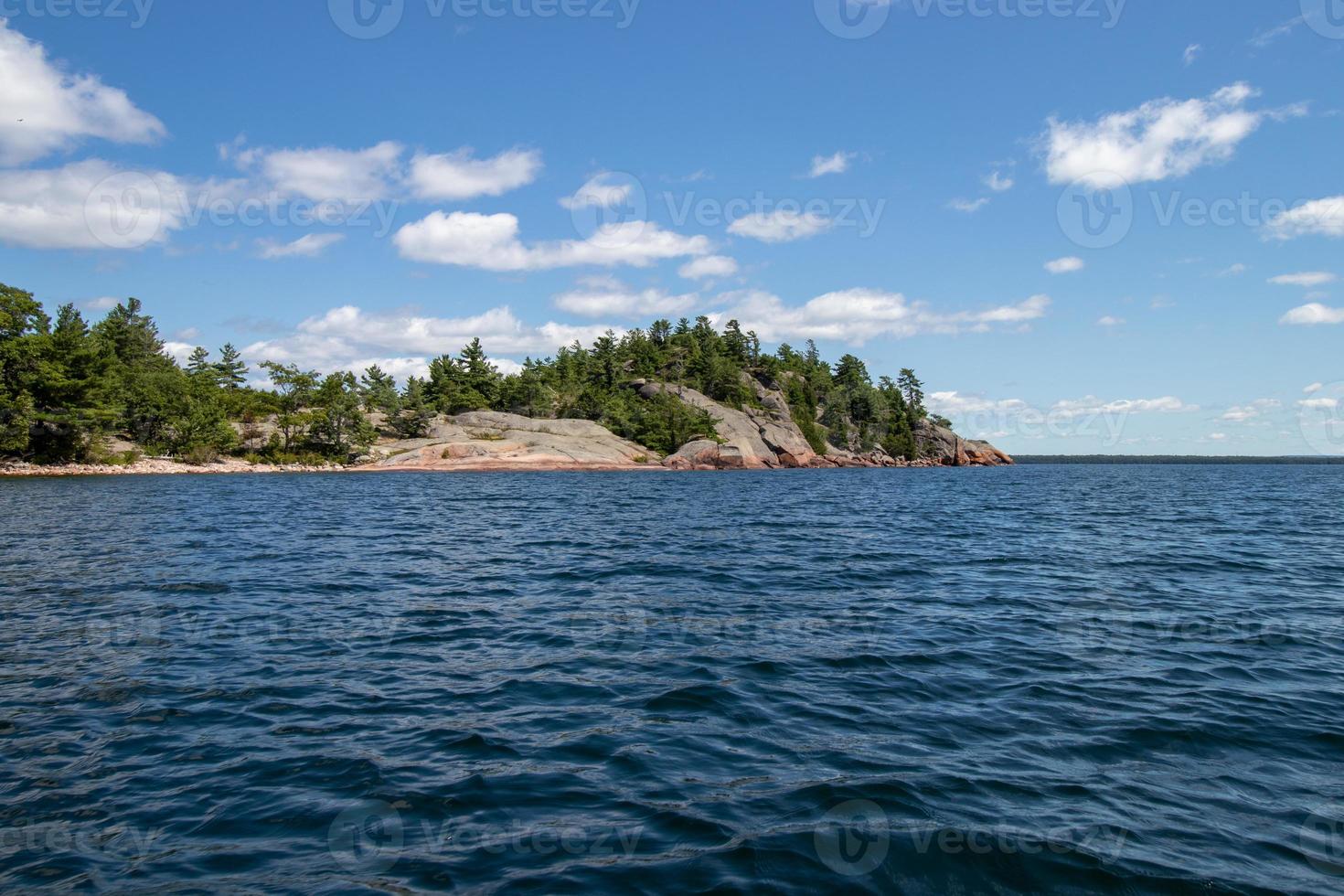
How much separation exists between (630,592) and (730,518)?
2024 cm

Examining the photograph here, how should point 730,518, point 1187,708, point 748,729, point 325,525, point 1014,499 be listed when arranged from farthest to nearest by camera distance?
point 1014,499, point 730,518, point 325,525, point 1187,708, point 748,729

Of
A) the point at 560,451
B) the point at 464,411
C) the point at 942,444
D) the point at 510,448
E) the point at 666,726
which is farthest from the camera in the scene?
the point at 942,444

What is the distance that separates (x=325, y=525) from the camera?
1281 inches

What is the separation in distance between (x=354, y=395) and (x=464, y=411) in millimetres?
25772

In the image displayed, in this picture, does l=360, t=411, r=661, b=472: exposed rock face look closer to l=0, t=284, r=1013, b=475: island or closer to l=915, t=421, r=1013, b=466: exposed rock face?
l=0, t=284, r=1013, b=475: island

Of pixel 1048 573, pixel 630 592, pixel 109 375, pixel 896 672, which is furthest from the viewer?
pixel 109 375

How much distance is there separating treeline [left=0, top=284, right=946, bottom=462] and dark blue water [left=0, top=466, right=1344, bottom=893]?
6140cm

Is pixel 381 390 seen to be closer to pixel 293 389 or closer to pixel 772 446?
pixel 293 389

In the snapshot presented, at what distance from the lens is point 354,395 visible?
98875 millimetres

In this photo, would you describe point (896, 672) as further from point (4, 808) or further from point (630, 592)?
point (4, 808)

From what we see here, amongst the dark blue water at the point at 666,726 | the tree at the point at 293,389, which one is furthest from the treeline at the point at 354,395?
the dark blue water at the point at 666,726

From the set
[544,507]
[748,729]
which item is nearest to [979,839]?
[748,729]

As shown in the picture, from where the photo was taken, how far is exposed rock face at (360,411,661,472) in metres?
94.7

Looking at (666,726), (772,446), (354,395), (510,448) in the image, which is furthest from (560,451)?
(666,726)
